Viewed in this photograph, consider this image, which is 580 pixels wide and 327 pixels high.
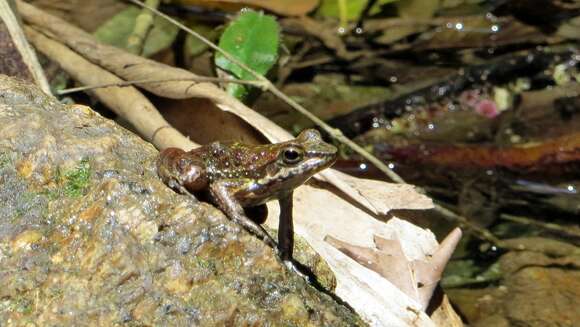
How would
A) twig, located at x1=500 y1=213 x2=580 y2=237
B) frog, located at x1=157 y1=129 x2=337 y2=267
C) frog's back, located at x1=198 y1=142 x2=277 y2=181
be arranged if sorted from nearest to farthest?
frog, located at x1=157 y1=129 x2=337 y2=267 → frog's back, located at x1=198 y1=142 x2=277 y2=181 → twig, located at x1=500 y1=213 x2=580 y2=237

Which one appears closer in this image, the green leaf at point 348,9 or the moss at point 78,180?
the moss at point 78,180

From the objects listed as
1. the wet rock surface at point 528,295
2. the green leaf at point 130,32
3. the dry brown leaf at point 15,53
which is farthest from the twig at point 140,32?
the wet rock surface at point 528,295

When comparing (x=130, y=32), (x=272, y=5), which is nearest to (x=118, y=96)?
(x=130, y=32)

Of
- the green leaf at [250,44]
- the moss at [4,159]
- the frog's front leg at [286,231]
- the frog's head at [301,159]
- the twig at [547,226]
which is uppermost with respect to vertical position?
the moss at [4,159]

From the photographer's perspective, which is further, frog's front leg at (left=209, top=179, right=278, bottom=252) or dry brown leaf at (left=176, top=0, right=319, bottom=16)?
dry brown leaf at (left=176, top=0, right=319, bottom=16)

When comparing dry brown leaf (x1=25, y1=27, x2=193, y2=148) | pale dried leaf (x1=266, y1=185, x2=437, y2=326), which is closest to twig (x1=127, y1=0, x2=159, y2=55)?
dry brown leaf (x1=25, y1=27, x2=193, y2=148)

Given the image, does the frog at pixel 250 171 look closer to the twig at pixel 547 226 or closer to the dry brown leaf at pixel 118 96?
the dry brown leaf at pixel 118 96

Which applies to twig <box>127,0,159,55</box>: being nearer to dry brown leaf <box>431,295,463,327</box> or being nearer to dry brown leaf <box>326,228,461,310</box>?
dry brown leaf <box>326,228,461,310</box>
